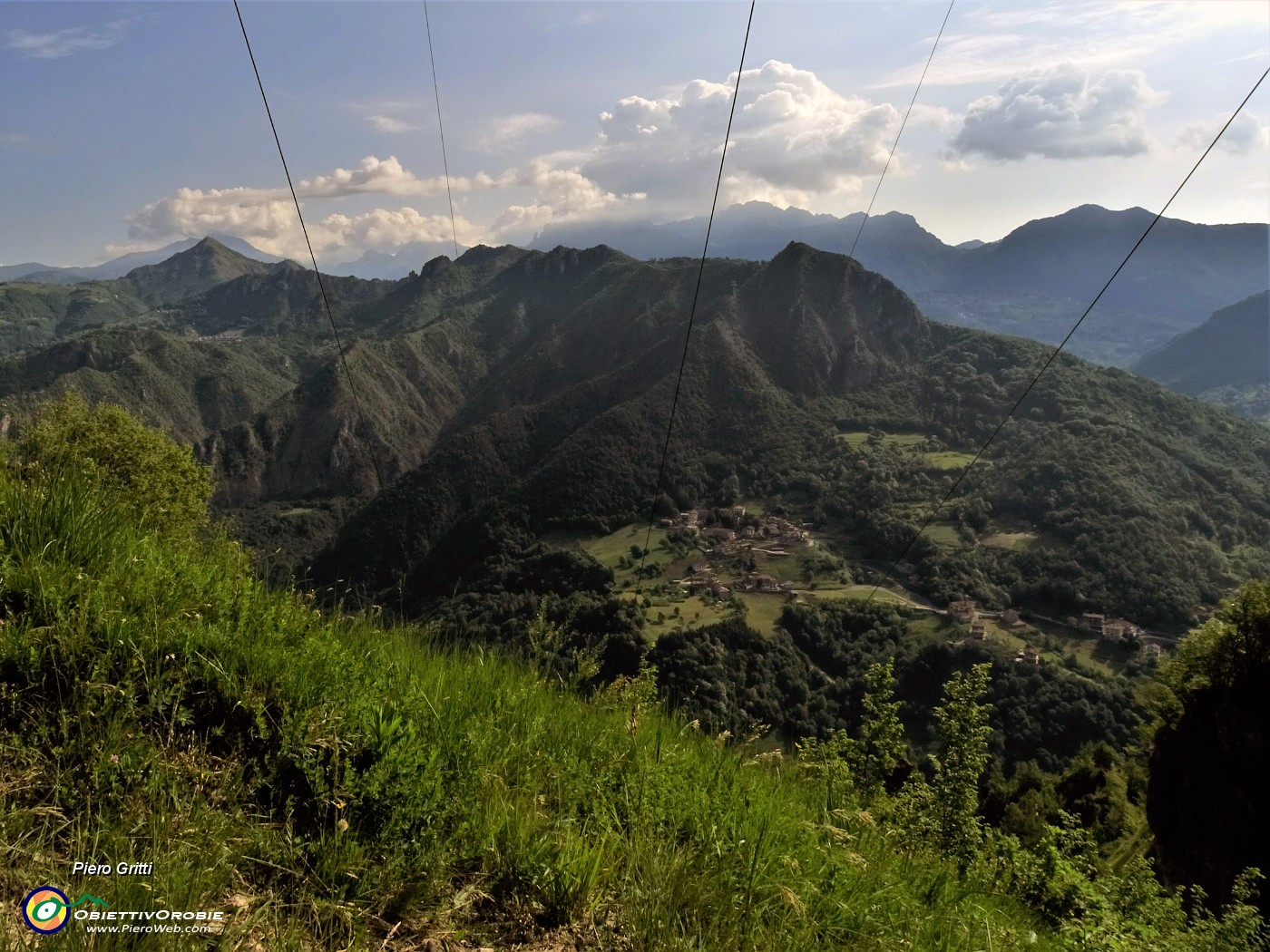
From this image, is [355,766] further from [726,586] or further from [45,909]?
[726,586]

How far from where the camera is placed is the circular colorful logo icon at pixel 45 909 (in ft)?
5.76

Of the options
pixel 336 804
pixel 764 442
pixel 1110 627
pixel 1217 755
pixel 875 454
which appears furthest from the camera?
pixel 764 442

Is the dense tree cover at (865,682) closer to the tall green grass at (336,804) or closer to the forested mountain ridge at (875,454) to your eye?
the forested mountain ridge at (875,454)

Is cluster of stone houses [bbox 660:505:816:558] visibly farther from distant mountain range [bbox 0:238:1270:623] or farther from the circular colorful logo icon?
the circular colorful logo icon

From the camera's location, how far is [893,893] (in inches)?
111

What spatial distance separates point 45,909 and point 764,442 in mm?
129209

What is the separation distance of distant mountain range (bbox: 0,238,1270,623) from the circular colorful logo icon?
70.1m

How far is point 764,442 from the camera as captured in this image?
127750 mm

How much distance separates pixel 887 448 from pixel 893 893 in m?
125

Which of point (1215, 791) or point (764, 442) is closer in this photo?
point (1215, 791)

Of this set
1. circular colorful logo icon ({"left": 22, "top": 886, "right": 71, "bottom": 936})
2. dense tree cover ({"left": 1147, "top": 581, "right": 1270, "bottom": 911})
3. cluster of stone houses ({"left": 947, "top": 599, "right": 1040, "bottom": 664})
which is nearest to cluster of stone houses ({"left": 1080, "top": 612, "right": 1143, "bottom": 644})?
cluster of stone houses ({"left": 947, "top": 599, "right": 1040, "bottom": 664})

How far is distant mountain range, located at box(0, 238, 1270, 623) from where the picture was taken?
86.6 m

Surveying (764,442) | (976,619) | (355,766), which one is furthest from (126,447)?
(764,442)

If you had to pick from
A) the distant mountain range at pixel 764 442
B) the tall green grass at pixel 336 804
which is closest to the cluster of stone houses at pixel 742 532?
the distant mountain range at pixel 764 442
